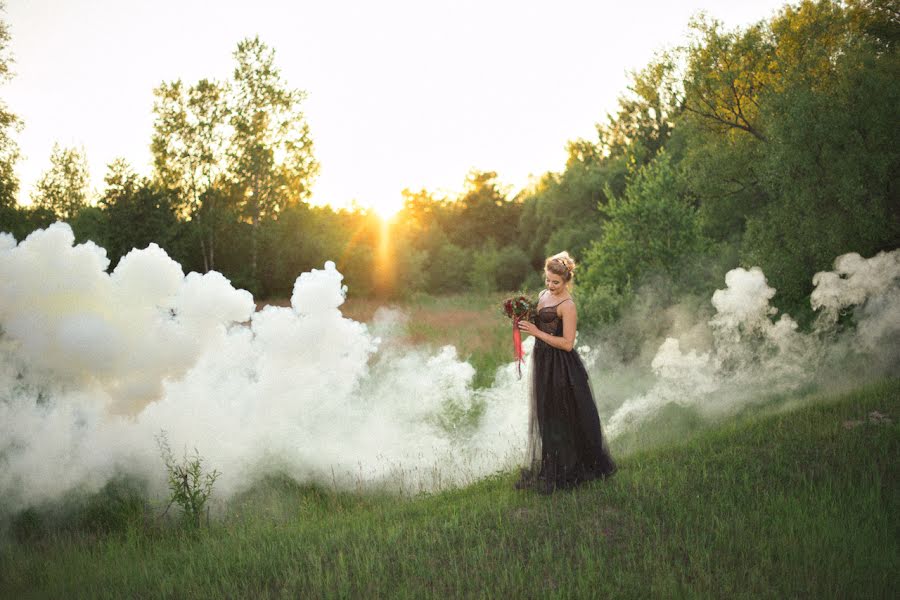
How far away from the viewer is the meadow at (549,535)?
216 inches

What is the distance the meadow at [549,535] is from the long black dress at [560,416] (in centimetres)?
29

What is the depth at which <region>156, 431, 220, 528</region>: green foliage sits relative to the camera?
7.95 metres

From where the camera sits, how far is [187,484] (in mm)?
8086

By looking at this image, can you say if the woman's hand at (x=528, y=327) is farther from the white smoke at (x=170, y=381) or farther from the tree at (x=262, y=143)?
the tree at (x=262, y=143)

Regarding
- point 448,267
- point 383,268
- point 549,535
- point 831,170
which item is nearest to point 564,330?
point 549,535

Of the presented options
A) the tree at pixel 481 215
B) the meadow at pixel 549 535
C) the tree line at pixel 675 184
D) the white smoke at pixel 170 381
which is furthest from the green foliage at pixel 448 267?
the meadow at pixel 549 535

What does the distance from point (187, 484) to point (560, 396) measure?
4616mm

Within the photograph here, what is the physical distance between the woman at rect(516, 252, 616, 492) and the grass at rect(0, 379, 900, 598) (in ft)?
1.04

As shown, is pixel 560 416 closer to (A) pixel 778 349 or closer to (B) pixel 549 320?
(B) pixel 549 320

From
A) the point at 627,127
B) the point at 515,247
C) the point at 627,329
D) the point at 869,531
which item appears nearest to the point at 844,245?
the point at 627,329

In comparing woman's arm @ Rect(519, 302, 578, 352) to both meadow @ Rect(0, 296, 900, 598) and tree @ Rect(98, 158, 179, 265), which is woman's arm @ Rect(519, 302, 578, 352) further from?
tree @ Rect(98, 158, 179, 265)

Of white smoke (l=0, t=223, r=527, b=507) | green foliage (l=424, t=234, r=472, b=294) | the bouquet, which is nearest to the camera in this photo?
the bouquet

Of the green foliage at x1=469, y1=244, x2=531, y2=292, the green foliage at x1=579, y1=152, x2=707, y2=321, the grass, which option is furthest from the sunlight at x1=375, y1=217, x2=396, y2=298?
the grass

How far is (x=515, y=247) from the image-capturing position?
188ft
